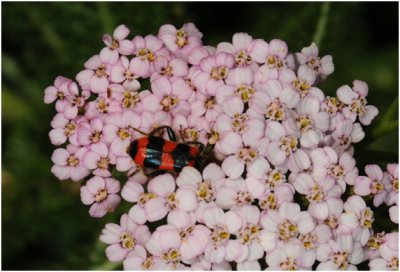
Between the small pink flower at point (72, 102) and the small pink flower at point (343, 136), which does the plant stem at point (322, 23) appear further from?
the small pink flower at point (72, 102)

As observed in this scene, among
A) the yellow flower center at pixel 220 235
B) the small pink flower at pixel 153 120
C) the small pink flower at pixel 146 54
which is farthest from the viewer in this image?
the small pink flower at pixel 146 54

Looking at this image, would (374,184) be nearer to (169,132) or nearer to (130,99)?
(169,132)

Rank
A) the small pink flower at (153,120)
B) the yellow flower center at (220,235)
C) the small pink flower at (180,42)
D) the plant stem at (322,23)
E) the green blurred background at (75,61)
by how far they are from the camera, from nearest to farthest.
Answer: the yellow flower center at (220,235) → the small pink flower at (153,120) → the small pink flower at (180,42) → the plant stem at (322,23) → the green blurred background at (75,61)

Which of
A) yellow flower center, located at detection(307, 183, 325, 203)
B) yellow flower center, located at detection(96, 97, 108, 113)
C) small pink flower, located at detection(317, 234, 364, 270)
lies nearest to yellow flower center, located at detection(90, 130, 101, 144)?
yellow flower center, located at detection(96, 97, 108, 113)

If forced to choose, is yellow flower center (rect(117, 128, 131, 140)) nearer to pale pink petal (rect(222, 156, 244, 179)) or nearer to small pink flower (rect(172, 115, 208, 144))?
small pink flower (rect(172, 115, 208, 144))

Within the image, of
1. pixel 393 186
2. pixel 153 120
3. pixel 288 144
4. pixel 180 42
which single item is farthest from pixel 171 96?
pixel 393 186

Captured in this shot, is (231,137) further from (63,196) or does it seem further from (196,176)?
(63,196)

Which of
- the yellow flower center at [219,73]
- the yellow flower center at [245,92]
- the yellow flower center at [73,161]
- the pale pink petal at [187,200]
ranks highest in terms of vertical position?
the yellow flower center at [219,73]

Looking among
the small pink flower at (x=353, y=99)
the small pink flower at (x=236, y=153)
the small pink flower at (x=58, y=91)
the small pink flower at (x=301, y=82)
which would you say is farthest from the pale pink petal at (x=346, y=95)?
the small pink flower at (x=58, y=91)
